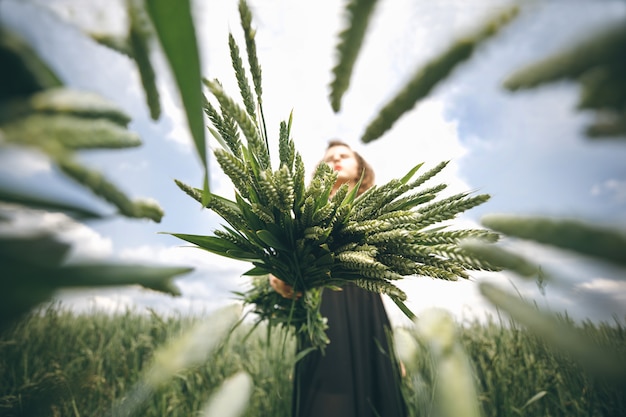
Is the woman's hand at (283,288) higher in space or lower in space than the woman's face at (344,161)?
lower

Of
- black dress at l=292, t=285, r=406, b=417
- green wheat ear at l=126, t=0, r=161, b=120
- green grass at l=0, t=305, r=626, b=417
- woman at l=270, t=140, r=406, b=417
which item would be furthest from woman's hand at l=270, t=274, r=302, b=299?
green wheat ear at l=126, t=0, r=161, b=120

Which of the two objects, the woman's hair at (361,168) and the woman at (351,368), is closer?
the woman at (351,368)

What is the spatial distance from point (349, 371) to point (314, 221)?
134cm

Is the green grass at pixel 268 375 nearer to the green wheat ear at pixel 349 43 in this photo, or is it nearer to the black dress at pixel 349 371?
the black dress at pixel 349 371

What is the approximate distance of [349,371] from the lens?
1.89 metres

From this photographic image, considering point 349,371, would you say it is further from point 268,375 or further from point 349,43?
point 349,43

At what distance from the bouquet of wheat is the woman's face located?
1454 mm

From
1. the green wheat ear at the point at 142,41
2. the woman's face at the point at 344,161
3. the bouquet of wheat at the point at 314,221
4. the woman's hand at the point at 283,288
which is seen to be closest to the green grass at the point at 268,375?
the woman's hand at the point at 283,288

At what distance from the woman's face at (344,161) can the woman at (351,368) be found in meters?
0.57

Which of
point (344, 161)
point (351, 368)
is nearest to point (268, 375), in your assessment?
point (351, 368)

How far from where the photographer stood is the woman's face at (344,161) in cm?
255

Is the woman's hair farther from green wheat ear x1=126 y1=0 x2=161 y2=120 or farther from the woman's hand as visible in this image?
green wheat ear x1=126 y1=0 x2=161 y2=120

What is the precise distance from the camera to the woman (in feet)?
5.86

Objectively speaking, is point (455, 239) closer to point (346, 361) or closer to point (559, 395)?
point (346, 361)
